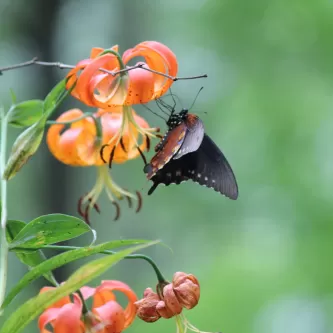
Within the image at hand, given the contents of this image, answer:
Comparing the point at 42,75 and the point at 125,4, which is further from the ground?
the point at 125,4

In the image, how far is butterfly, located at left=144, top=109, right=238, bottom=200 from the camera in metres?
0.99

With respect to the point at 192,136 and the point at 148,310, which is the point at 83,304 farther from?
the point at 192,136

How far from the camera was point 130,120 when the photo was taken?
41.1 inches

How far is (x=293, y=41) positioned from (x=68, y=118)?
241cm

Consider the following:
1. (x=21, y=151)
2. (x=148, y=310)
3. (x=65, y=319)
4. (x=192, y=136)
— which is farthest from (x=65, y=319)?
(x=192, y=136)

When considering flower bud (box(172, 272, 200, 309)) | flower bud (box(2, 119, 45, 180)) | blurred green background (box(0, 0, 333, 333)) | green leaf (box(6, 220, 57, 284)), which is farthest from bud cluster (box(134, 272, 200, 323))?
blurred green background (box(0, 0, 333, 333))

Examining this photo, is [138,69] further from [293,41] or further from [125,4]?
[125,4]

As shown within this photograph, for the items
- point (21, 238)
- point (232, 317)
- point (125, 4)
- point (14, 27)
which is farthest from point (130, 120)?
point (125, 4)

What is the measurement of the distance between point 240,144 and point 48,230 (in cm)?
267

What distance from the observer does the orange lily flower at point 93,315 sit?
87cm

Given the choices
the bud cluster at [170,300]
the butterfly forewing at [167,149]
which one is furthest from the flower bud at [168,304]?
the butterfly forewing at [167,149]

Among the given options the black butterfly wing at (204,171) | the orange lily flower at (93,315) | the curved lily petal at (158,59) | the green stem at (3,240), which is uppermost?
the curved lily petal at (158,59)

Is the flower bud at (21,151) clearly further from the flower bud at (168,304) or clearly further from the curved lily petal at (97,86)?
the flower bud at (168,304)

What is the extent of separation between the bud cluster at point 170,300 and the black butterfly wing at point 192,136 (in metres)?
0.18
